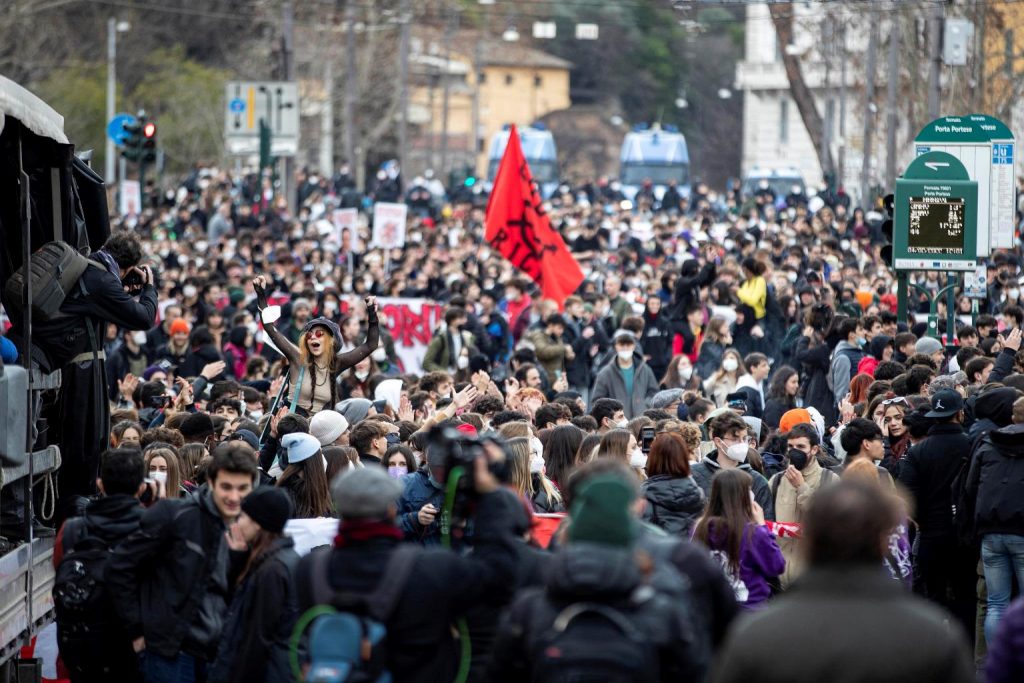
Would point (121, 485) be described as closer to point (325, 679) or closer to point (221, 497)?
point (221, 497)

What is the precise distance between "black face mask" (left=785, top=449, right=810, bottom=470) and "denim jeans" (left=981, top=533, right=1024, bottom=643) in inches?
47.6

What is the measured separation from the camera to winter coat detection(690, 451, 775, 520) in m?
9.68

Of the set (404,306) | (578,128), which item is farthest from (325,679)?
(578,128)

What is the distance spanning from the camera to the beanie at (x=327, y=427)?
1027cm

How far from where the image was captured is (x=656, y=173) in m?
59.1

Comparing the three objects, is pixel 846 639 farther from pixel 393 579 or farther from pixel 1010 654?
pixel 393 579

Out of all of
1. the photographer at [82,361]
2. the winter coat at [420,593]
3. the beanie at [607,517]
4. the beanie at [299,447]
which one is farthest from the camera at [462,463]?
the photographer at [82,361]

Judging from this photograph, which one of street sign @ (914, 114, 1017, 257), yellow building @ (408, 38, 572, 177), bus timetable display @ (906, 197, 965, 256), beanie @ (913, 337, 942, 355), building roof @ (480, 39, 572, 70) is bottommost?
beanie @ (913, 337, 942, 355)

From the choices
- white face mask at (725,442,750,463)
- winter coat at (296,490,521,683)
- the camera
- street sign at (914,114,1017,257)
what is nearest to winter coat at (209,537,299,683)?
the camera

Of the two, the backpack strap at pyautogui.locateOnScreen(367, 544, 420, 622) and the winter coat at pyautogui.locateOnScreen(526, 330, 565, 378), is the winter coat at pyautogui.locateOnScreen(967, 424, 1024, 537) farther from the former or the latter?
the winter coat at pyautogui.locateOnScreen(526, 330, 565, 378)

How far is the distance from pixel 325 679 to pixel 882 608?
184 centimetres

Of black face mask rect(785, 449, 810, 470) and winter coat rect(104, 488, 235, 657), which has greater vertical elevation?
black face mask rect(785, 449, 810, 470)

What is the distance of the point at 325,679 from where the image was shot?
5.86 meters

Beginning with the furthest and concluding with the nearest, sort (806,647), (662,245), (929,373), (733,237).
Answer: (662,245) → (733,237) → (929,373) → (806,647)
